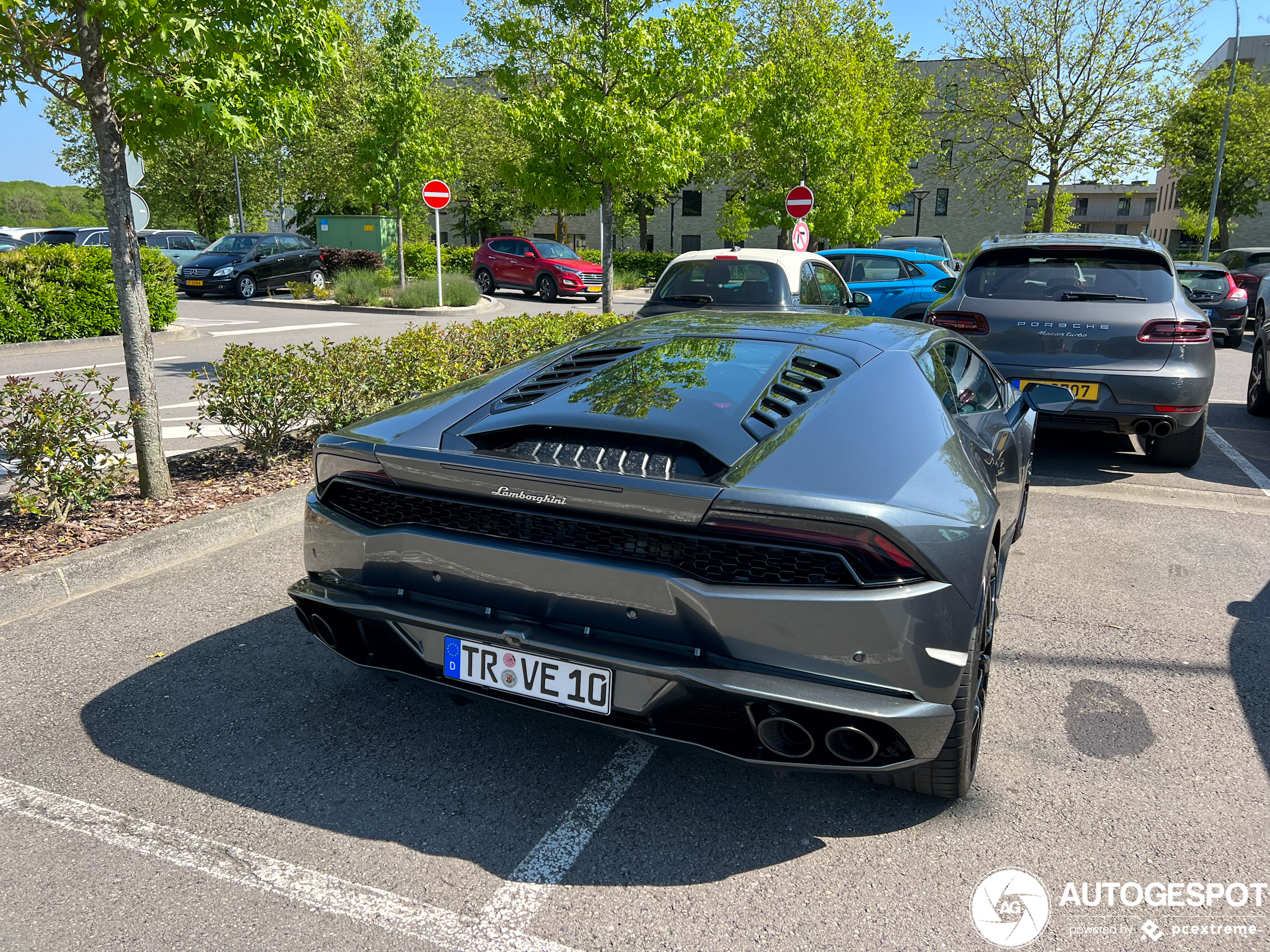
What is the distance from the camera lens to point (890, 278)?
46.8ft

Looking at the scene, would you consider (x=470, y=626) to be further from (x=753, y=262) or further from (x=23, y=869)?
(x=753, y=262)

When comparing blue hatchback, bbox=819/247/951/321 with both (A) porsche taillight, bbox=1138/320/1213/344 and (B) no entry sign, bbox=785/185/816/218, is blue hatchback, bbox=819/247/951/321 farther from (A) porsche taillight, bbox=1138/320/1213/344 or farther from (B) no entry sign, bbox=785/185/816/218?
(A) porsche taillight, bbox=1138/320/1213/344

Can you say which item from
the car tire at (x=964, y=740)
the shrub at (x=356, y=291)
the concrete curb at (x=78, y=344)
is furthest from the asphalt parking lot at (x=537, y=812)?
the shrub at (x=356, y=291)

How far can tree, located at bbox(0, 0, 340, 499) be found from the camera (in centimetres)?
461

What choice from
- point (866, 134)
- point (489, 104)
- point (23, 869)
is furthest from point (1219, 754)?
point (489, 104)

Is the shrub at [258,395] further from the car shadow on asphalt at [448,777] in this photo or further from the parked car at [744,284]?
the parked car at [744,284]

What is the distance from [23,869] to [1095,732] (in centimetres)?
337

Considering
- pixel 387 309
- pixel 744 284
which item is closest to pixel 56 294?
pixel 387 309

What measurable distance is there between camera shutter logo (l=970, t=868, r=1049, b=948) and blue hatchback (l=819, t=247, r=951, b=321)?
12.0 meters

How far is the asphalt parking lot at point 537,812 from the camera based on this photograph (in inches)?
87.8

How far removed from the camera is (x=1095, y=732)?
315 centimetres

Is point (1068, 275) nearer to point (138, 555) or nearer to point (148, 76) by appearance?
point (148, 76)

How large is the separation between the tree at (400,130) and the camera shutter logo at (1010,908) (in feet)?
73.7

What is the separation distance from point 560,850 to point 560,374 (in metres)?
1.65
